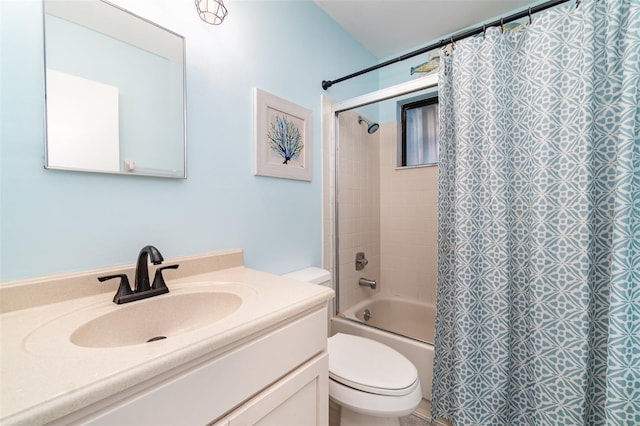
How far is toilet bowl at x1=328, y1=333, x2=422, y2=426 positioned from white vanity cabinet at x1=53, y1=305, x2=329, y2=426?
0.65 feet

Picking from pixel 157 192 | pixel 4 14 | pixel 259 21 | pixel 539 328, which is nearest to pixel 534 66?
pixel 539 328

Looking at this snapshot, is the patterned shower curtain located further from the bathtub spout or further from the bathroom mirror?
the bathroom mirror

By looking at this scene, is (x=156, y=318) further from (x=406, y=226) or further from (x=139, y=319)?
(x=406, y=226)

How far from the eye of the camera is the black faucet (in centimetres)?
74

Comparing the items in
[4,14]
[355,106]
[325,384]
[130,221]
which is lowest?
[325,384]

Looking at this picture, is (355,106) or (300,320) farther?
(355,106)

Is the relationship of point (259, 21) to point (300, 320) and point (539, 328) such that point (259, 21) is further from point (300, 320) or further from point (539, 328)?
point (539, 328)

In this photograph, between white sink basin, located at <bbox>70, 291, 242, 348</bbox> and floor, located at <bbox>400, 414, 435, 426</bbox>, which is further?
floor, located at <bbox>400, 414, 435, 426</bbox>

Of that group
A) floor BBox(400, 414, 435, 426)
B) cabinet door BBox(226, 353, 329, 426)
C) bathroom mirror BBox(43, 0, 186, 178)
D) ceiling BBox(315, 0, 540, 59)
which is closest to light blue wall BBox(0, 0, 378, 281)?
bathroom mirror BBox(43, 0, 186, 178)

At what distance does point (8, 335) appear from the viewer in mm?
534

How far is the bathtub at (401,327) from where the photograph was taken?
54.7 inches

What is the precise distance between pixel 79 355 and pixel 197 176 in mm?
699

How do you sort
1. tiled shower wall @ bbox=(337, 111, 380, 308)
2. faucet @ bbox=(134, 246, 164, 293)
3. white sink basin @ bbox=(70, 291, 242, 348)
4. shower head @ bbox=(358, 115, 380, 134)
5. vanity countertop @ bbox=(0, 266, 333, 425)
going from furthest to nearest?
shower head @ bbox=(358, 115, 380, 134), tiled shower wall @ bbox=(337, 111, 380, 308), faucet @ bbox=(134, 246, 164, 293), white sink basin @ bbox=(70, 291, 242, 348), vanity countertop @ bbox=(0, 266, 333, 425)

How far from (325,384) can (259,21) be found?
5.30 feet
